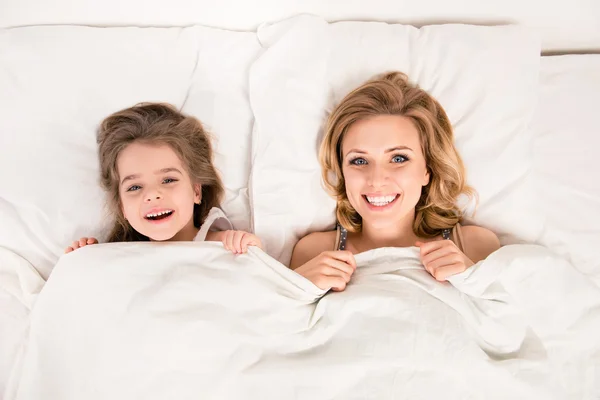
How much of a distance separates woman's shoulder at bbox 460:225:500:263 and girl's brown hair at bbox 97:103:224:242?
0.64 metres

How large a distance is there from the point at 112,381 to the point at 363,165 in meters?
0.74

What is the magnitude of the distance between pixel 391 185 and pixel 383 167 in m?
0.05

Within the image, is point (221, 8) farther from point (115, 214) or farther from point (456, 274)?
point (456, 274)

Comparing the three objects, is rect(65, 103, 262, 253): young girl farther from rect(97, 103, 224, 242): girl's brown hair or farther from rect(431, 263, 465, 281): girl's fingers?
rect(431, 263, 465, 281): girl's fingers

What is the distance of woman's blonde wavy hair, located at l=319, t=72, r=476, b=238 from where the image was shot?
1.38 m

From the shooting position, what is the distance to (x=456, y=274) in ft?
4.10

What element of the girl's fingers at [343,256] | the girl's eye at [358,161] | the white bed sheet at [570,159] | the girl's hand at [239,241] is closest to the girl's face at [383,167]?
the girl's eye at [358,161]

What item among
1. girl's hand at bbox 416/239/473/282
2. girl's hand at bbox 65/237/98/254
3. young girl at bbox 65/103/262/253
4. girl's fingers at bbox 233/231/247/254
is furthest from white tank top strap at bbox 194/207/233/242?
girl's hand at bbox 416/239/473/282

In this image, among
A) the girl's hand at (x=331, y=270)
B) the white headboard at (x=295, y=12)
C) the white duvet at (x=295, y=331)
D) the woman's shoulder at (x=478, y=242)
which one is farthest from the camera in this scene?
the white headboard at (x=295, y=12)

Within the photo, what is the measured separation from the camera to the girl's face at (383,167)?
132 cm

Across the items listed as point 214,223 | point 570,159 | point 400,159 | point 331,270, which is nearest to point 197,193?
point 214,223

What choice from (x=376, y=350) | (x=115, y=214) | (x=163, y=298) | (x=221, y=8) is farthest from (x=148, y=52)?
(x=376, y=350)

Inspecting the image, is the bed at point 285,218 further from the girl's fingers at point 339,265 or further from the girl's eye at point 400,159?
the girl's eye at point 400,159

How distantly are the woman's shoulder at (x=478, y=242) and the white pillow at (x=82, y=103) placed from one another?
569 mm
